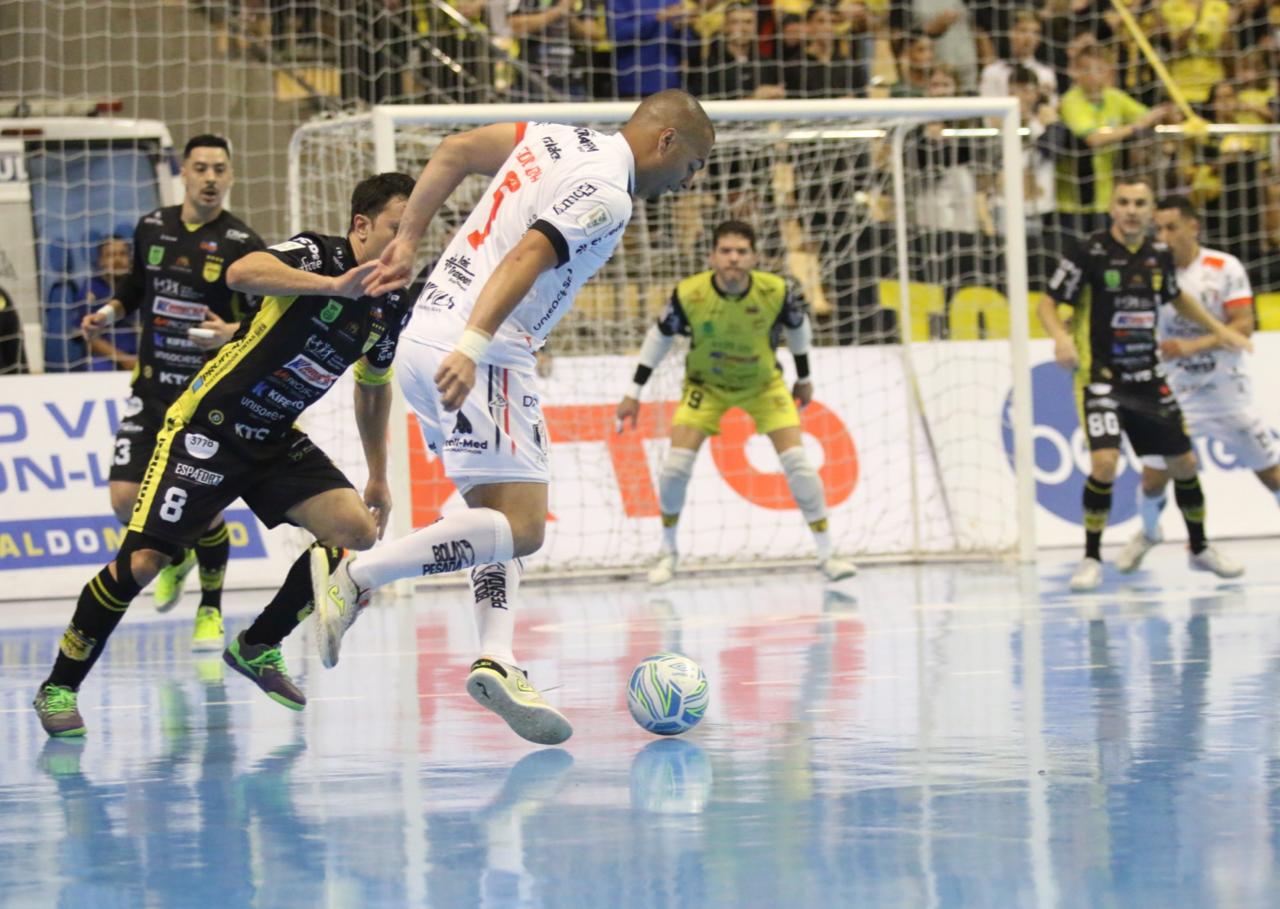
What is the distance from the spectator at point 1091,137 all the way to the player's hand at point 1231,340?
469cm

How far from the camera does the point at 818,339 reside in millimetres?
15234

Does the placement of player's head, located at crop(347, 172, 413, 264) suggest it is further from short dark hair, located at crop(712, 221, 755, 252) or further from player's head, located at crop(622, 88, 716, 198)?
short dark hair, located at crop(712, 221, 755, 252)

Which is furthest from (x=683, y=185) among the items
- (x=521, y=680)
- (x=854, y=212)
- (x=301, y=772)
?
(x=854, y=212)

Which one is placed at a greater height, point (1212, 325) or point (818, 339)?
point (818, 339)

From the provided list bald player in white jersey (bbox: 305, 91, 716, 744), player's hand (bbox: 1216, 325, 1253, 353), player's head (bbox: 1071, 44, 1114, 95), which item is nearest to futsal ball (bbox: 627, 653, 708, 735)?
bald player in white jersey (bbox: 305, 91, 716, 744)

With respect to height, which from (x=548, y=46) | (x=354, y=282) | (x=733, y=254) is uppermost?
(x=548, y=46)

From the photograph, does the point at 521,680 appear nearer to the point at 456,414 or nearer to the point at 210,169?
the point at 456,414

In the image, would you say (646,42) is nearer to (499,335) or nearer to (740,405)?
(740,405)

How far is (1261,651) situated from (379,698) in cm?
363

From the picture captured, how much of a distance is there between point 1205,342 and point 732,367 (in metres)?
3.02

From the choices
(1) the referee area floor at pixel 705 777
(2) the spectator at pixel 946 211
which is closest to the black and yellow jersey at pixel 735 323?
(1) the referee area floor at pixel 705 777

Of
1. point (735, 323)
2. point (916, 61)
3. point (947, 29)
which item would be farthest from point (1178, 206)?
point (947, 29)

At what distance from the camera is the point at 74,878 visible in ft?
13.0

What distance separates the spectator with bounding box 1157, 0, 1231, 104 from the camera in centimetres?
1723
